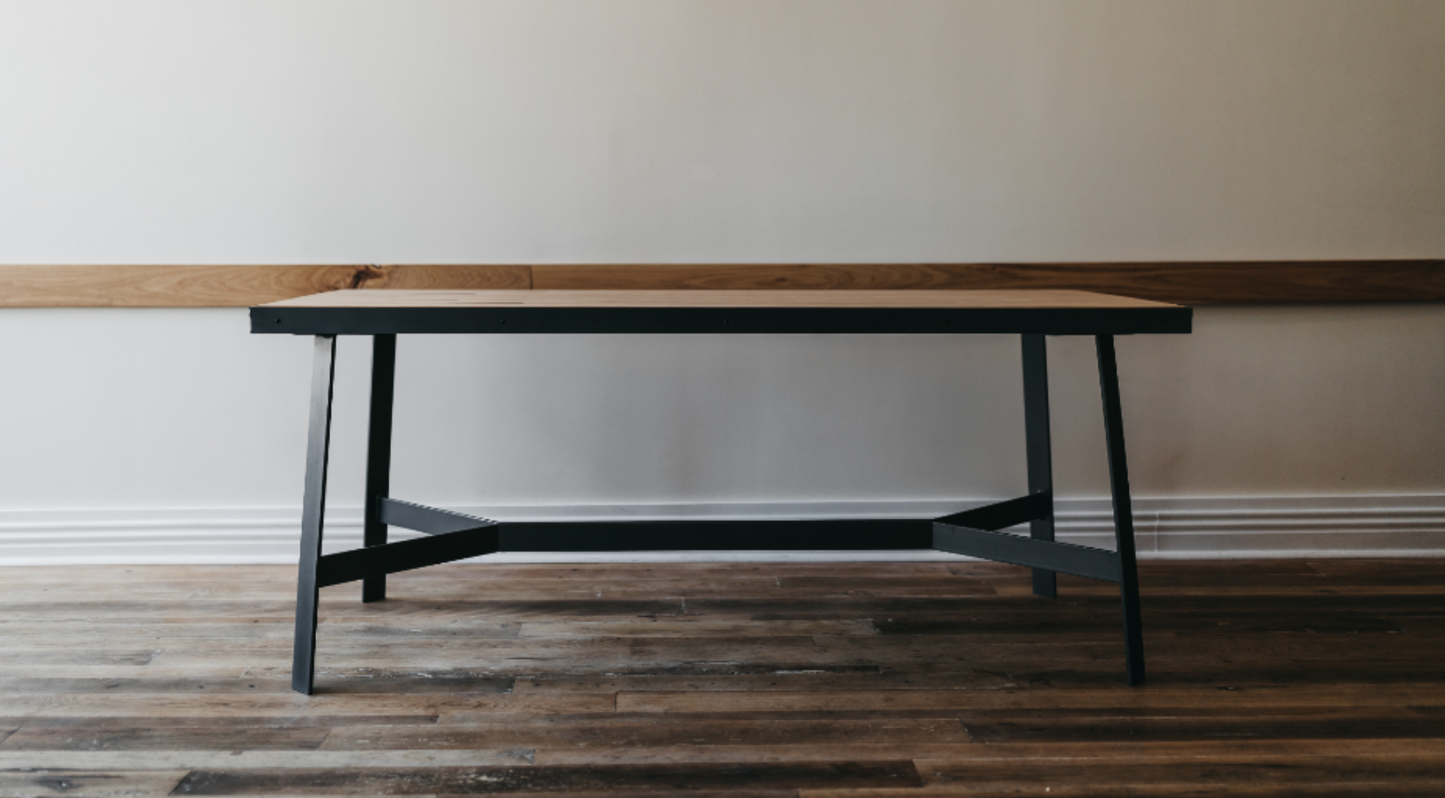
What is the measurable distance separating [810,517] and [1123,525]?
3.04ft

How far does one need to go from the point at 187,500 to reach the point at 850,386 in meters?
1.80

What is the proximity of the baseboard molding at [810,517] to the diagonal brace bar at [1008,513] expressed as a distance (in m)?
0.34

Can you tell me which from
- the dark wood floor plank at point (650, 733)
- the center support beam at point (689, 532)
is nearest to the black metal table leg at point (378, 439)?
the center support beam at point (689, 532)

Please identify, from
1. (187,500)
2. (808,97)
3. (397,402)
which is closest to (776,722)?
(397,402)

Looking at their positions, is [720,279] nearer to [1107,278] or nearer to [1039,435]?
[1039,435]

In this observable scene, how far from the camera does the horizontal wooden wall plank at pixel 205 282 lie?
232cm

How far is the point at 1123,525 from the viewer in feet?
5.53

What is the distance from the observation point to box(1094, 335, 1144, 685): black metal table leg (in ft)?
5.54

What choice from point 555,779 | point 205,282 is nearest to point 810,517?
point 555,779

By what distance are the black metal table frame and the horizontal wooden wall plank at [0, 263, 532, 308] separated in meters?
0.31

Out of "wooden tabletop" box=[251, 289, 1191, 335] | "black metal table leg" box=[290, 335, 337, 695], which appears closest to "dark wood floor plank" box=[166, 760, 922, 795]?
"black metal table leg" box=[290, 335, 337, 695]

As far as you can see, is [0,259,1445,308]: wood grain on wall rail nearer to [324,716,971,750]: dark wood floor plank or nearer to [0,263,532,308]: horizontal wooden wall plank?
[0,263,532,308]: horizontal wooden wall plank

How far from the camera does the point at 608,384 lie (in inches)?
95.3

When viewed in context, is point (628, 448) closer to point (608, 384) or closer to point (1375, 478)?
point (608, 384)
